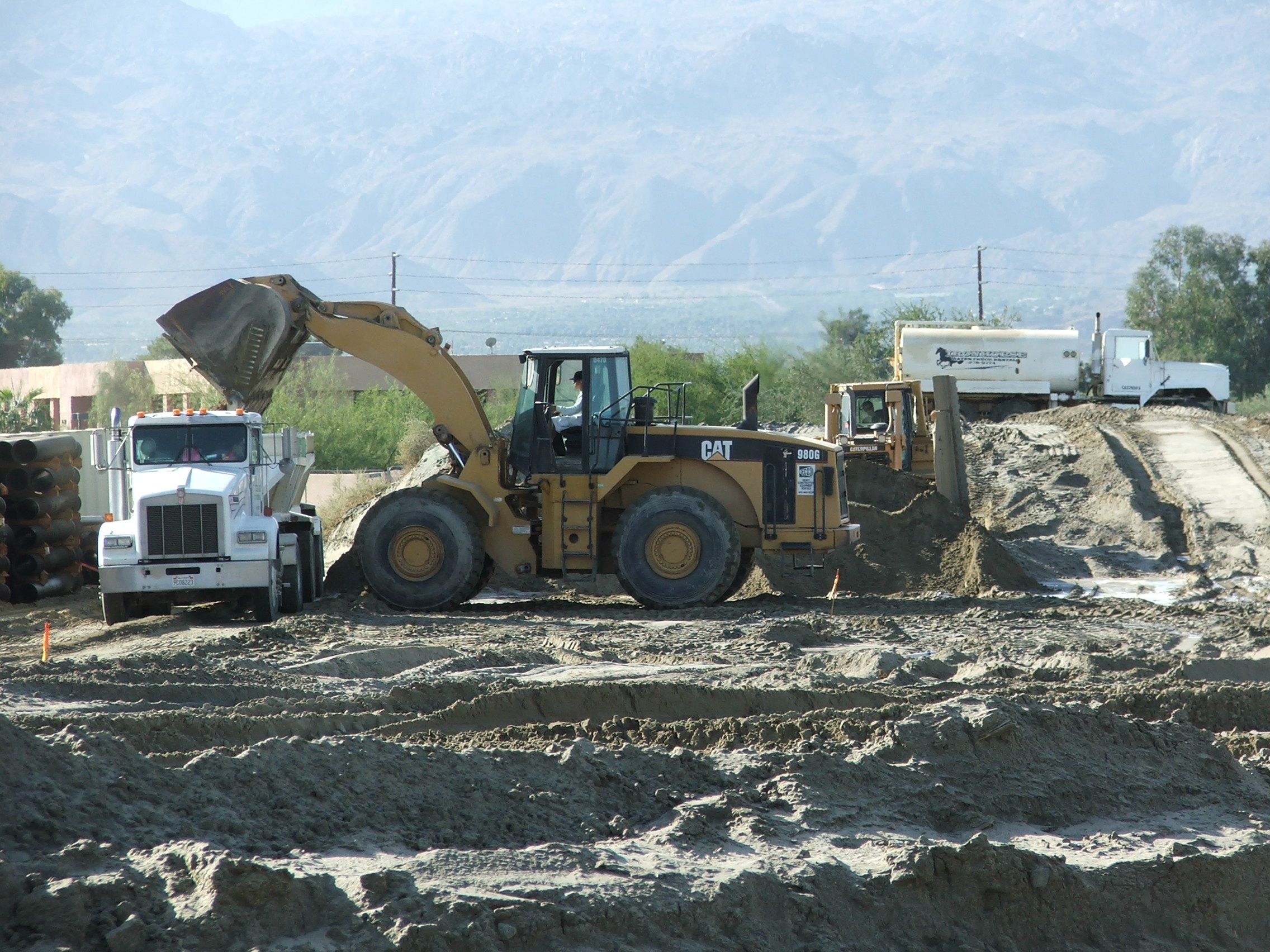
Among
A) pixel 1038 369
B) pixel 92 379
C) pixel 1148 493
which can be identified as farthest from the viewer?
pixel 92 379

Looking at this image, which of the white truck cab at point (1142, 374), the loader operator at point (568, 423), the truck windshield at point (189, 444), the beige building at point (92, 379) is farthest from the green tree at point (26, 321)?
the loader operator at point (568, 423)

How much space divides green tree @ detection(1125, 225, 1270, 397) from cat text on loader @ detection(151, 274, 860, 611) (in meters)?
48.4

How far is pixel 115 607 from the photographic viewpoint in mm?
12445

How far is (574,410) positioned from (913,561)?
4866 millimetres

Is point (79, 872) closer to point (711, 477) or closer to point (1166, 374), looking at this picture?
point (711, 477)

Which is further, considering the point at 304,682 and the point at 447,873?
the point at 304,682

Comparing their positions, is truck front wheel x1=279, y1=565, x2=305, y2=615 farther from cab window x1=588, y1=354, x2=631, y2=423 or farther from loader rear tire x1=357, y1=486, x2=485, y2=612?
cab window x1=588, y1=354, x2=631, y2=423

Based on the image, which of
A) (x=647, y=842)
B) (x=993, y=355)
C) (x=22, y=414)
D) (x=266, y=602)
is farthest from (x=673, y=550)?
(x=22, y=414)

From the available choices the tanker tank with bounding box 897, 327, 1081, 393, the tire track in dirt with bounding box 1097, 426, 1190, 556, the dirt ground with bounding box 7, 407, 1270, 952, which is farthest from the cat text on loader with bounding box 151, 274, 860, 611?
the tanker tank with bounding box 897, 327, 1081, 393

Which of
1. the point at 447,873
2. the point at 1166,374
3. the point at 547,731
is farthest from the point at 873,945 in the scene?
the point at 1166,374

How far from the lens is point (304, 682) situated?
917cm

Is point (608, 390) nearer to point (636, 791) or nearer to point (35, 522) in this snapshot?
point (35, 522)

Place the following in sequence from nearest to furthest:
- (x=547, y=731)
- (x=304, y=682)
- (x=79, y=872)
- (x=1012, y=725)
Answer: (x=79, y=872)
(x=1012, y=725)
(x=547, y=731)
(x=304, y=682)

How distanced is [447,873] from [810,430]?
104ft
